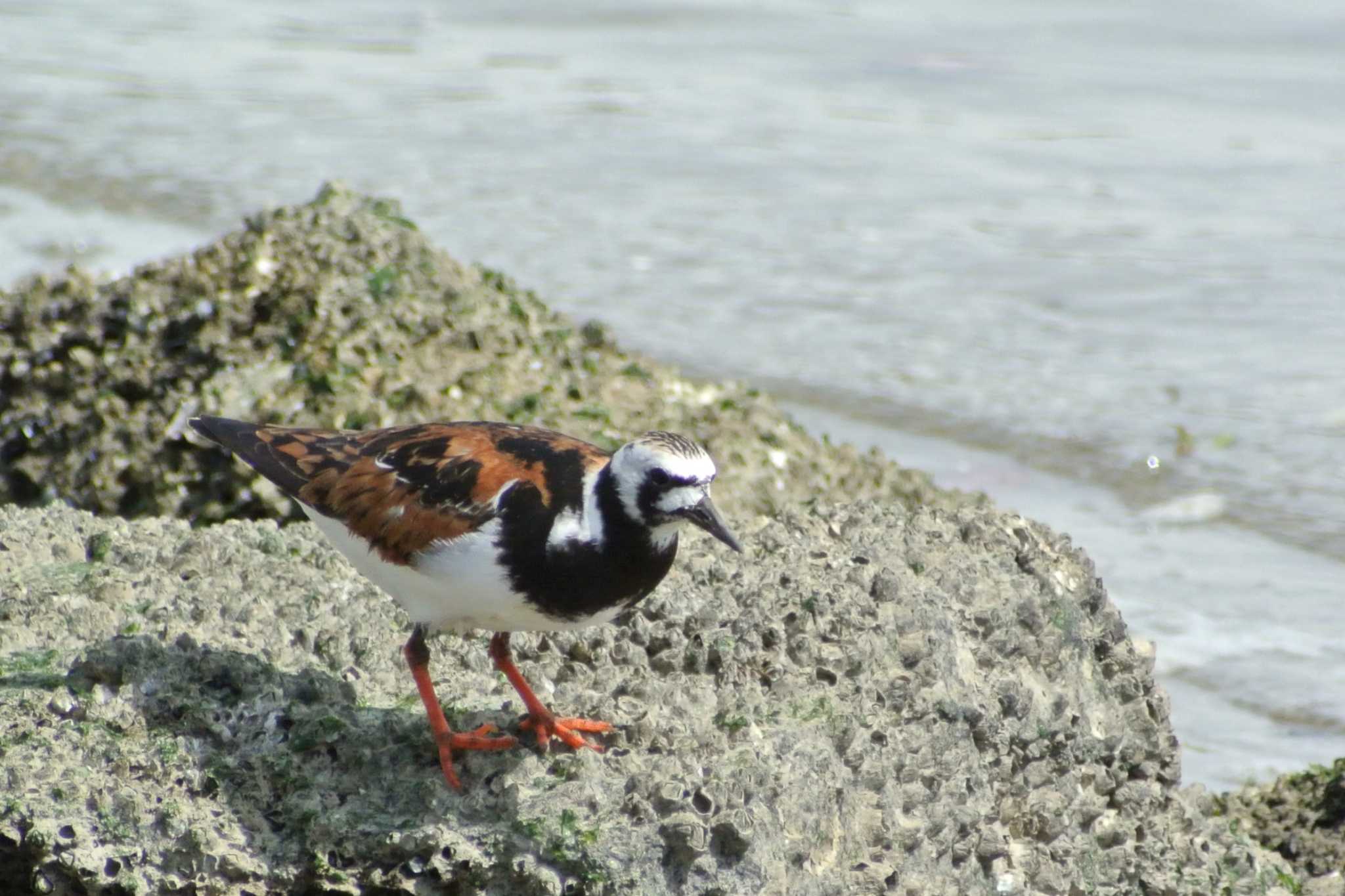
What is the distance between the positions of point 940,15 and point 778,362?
23.6 feet

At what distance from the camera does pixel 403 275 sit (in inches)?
229

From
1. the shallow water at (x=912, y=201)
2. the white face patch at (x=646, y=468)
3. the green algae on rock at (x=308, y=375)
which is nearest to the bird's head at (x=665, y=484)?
the white face patch at (x=646, y=468)

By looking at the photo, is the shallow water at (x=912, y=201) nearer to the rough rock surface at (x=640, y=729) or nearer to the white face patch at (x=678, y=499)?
the rough rock surface at (x=640, y=729)

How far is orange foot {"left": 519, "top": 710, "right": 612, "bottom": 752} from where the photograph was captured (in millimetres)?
3201

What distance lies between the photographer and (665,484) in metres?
3.13

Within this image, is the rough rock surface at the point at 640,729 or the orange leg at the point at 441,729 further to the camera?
the orange leg at the point at 441,729

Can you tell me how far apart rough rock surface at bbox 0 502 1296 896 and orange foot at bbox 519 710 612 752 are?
39 millimetres

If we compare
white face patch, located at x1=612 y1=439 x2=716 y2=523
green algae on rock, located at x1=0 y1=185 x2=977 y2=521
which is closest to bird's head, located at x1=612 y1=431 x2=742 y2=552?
white face patch, located at x1=612 y1=439 x2=716 y2=523

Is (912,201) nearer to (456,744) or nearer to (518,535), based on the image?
(518,535)

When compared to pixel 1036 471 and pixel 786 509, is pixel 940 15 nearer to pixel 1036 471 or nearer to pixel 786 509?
pixel 1036 471

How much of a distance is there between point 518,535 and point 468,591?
0.50 feet

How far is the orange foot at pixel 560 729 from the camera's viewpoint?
126 inches

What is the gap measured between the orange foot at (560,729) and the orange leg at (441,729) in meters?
0.05

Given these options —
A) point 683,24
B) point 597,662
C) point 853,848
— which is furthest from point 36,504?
point 683,24
